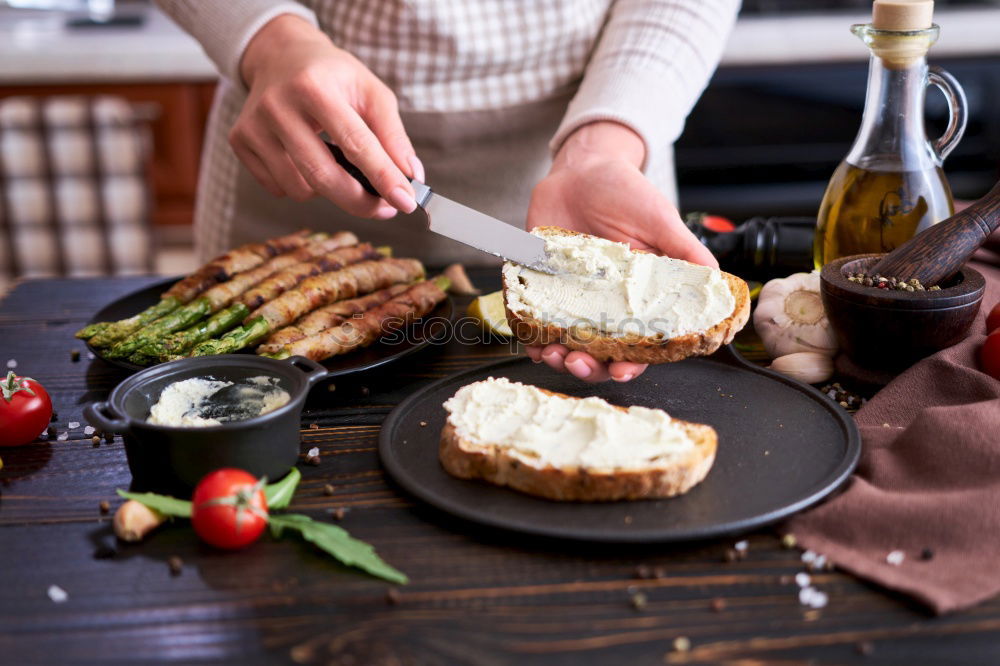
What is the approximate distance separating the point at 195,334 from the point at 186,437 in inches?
32.0

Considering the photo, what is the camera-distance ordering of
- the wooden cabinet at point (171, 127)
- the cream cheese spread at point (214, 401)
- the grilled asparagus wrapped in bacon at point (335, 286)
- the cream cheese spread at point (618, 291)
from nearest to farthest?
the cream cheese spread at point (214, 401) < the cream cheese spread at point (618, 291) < the grilled asparagus wrapped in bacon at point (335, 286) < the wooden cabinet at point (171, 127)

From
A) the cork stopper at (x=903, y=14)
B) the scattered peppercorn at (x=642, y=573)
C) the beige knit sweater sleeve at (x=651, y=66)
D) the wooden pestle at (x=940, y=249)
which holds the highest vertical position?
the cork stopper at (x=903, y=14)

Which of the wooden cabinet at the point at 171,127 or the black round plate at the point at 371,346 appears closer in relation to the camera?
the black round plate at the point at 371,346

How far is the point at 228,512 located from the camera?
1.67 meters

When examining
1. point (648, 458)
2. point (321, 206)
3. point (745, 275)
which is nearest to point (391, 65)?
point (321, 206)

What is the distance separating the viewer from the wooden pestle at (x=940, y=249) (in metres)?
2.23

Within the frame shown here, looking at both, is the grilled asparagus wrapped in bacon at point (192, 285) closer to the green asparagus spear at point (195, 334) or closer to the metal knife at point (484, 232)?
the green asparagus spear at point (195, 334)

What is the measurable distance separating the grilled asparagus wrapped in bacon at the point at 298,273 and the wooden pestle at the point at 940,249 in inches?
61.5

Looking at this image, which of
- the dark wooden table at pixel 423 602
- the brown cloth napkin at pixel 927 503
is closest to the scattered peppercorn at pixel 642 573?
the dark wooden table at pixel 423 602

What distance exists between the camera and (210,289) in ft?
9.19

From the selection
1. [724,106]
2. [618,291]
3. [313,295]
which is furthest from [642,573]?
[724,106]

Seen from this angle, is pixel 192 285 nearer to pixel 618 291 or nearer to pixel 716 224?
pixel 618 291

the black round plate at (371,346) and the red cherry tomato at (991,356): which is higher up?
the red cherry tomato at (991,356)

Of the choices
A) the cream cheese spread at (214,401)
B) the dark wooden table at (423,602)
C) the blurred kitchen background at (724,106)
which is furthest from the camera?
the blurred kitchen background at (724,106)
